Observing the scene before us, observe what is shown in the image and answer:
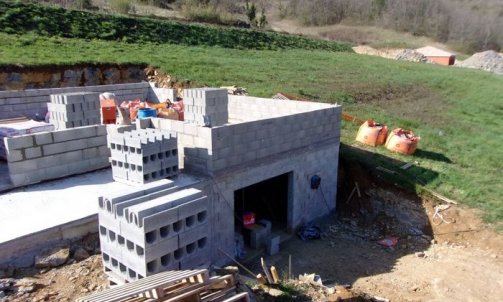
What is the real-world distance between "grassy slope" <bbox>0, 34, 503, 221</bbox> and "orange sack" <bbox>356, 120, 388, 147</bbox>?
1.25 feet

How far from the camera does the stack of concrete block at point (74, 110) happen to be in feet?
32.9

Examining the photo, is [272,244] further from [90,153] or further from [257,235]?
[90,153]

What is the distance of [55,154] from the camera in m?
8.98

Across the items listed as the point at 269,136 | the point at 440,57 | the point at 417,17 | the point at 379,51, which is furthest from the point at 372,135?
the point at 417,17

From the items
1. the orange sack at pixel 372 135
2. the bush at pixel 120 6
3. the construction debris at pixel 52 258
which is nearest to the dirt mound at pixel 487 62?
the bush at pixel 120 6

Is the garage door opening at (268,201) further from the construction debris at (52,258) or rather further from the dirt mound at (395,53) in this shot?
the dirt mound at (395,53)

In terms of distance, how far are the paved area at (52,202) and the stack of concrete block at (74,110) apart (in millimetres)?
1567

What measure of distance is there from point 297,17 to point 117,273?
9203cm

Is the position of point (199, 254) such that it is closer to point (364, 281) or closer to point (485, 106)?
point (364, 281)

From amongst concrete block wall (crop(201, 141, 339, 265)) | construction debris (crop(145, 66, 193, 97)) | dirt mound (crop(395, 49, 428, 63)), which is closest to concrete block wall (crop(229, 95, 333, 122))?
concrete block wall (crop(201, 141, 339, 265))

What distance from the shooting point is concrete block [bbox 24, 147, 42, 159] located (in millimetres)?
8578

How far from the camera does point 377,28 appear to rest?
288 feet

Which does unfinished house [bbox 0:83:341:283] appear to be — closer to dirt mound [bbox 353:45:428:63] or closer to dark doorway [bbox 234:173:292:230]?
dark doorway [bbox 234:173:292:230]

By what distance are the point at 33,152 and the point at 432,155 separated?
12.6 metres
